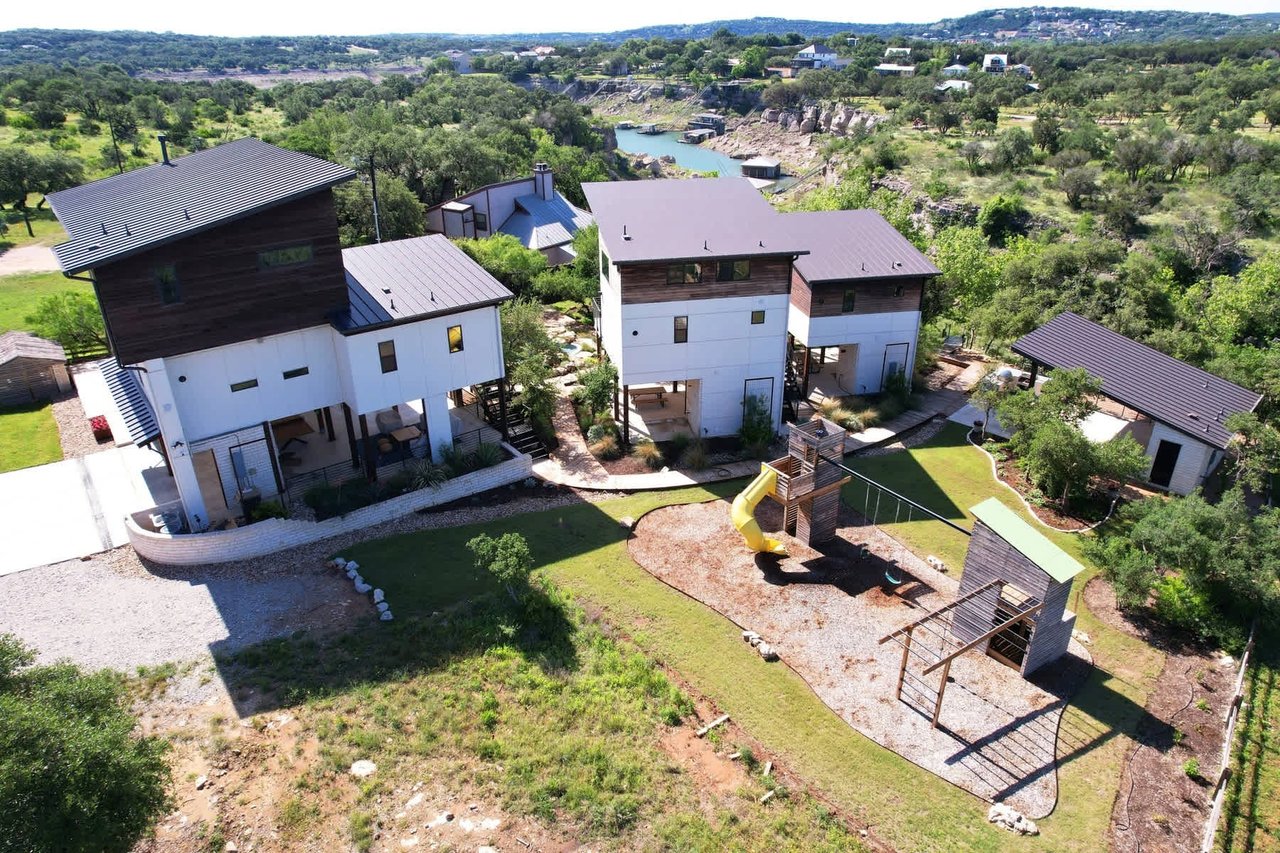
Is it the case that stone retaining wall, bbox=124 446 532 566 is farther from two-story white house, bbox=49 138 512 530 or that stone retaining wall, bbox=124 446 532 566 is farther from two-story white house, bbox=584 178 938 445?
two-story white house, bbox=584 178 938 445

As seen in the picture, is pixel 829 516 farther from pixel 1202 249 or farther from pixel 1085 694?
pixel 1202 249

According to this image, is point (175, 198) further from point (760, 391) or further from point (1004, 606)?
point (1004, 606)

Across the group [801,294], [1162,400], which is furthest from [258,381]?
[1162,400]

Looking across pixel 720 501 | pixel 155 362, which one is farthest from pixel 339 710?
pixel 720 501

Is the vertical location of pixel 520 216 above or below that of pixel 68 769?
below

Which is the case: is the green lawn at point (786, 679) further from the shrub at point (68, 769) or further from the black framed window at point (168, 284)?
the black framed window at point (168, 284)

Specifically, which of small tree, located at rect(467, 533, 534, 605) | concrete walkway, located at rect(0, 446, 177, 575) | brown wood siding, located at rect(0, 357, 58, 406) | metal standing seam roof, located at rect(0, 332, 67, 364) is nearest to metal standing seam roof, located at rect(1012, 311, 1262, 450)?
small tree, located at rect(467, 533, 534, 605)

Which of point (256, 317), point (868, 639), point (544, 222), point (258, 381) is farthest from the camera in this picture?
point (544, 222)
